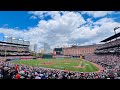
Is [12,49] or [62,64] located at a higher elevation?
[12,49]

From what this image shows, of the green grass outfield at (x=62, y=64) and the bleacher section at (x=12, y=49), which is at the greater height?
the bleacher section at (x=12, y=49)

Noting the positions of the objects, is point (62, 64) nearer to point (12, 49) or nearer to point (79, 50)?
point (79, 50)

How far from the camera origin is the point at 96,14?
20.5 feet

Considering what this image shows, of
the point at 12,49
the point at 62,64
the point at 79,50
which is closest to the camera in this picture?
the point at 62,64

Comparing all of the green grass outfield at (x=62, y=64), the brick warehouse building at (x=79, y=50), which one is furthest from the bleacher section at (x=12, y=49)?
the brick warehouse building at (x=79, y=50)

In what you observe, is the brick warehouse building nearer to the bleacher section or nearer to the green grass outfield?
the green grass outfield

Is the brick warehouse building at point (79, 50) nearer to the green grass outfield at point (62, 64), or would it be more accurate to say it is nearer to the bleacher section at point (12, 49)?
the green grass outfield at point (62, 64)

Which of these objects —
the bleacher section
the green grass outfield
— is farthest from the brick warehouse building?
the bleacher section

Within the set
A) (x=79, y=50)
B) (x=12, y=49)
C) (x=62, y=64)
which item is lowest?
(x=62, y=64)

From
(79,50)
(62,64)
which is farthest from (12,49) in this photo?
(79,50)

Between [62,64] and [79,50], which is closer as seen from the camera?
[62,64]
